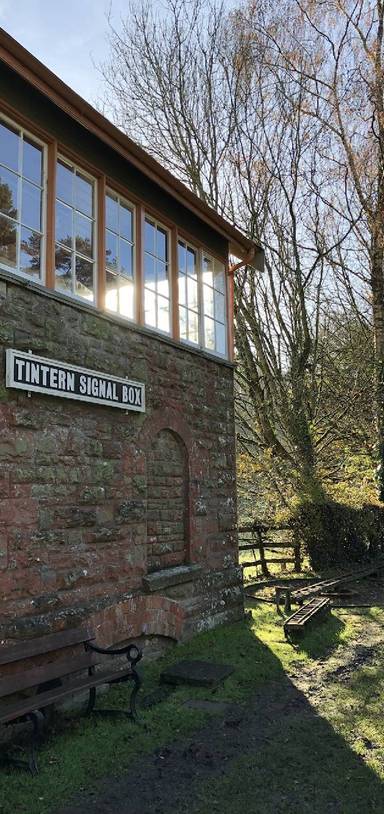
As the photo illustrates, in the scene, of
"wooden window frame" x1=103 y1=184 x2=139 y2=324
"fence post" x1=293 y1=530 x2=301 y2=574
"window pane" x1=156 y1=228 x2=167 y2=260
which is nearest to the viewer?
"wooden window frame" x1=103 y1=184 x2=139 y2=324

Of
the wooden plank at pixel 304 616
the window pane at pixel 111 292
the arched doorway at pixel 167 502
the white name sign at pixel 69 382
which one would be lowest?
the wooden plank at pixel 304 616

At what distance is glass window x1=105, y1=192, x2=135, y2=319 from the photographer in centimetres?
707

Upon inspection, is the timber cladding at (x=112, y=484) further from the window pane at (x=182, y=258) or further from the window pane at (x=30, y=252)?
the window pane at (x=182, y=258)

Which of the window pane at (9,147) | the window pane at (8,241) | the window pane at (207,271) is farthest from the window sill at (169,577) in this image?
the window pane at (9,147)

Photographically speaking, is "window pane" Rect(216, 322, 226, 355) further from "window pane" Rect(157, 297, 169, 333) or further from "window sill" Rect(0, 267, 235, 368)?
"window pane" Rect(157, 297, 169, 333)

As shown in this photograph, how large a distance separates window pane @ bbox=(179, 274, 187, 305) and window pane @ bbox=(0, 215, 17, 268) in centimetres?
302

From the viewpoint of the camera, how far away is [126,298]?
7.30 m

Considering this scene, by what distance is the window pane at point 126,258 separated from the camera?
732 cm

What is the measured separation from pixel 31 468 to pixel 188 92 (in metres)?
15.0

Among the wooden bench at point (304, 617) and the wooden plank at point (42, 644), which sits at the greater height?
the wooden plank at point (42, 644)

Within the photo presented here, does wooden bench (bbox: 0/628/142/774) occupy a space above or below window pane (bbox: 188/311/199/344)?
below

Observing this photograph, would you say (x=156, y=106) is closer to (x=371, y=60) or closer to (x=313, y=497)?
(x=371, y=60)

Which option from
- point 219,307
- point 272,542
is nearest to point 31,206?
point 219,307

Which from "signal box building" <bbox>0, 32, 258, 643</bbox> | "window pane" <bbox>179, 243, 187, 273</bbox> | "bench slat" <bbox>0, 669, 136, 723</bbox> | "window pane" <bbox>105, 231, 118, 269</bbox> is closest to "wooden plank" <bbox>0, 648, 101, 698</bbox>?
"bench slat" <bbox>0, 669, 136, 723</bbox>
